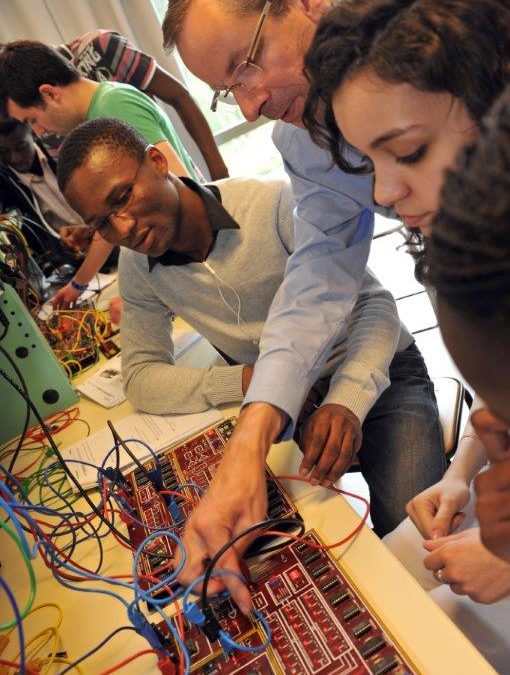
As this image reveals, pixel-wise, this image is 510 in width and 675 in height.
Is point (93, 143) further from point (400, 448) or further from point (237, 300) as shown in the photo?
point (400, 448)

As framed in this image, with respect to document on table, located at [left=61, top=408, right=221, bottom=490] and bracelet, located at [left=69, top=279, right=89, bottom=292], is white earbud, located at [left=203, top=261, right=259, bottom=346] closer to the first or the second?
document on table, located at [left=61, top=408, right=221, bottom=490]

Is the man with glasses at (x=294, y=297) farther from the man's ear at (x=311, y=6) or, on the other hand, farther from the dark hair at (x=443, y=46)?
the dark hair at (x=443, y=46)

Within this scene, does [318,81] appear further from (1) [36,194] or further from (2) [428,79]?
(1) [36,194]

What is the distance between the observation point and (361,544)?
77 cm

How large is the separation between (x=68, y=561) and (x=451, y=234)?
33.6 inches

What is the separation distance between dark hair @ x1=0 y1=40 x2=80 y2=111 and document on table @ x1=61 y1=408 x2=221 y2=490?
1.21 m

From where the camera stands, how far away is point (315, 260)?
118 centimetres

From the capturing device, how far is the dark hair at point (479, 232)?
363 mm

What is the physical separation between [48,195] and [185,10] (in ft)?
5.37

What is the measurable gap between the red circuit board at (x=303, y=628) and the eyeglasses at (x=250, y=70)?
785 millimetres

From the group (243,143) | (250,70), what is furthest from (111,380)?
(243,143)

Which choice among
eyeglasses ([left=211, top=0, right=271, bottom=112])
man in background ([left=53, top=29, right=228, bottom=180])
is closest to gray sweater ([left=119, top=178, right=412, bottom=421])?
eyeglasses ([left=211, top=0, right=271, bottom=112])

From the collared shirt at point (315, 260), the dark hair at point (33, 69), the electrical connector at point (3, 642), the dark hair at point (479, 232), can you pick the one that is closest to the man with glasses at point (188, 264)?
the collared shirt at point (315, 260)

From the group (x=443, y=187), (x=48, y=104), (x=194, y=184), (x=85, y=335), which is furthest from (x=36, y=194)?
(x=443, y=187)
